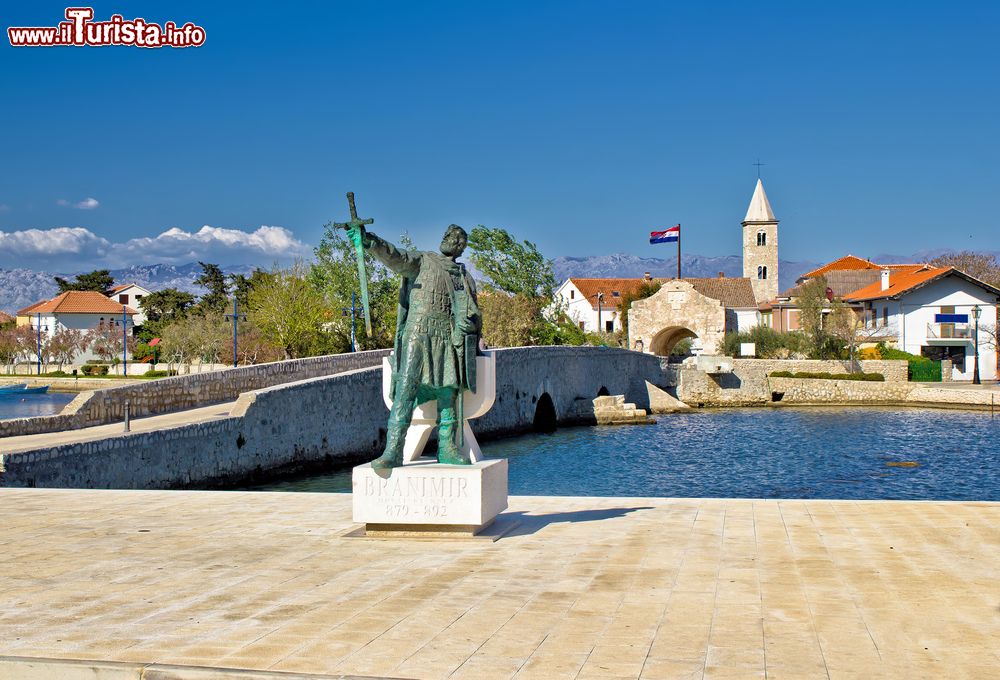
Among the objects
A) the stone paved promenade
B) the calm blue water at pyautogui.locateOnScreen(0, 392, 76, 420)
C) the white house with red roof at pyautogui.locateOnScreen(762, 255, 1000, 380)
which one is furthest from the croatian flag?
the stone paved promenade

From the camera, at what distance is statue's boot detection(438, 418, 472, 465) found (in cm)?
922

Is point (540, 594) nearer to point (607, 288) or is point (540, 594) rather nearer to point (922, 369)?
point (922, 369)

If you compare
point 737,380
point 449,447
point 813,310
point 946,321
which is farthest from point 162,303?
point 449,447

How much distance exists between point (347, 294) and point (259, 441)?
34.5 m

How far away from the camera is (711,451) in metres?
34.2

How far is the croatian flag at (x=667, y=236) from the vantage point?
281ft

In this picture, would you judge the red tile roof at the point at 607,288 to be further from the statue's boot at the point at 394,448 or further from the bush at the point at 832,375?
the statue's boot at the point at 394,448

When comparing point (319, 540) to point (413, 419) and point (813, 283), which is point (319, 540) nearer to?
point (413, 419)

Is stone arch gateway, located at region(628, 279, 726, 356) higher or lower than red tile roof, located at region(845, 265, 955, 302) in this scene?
lower

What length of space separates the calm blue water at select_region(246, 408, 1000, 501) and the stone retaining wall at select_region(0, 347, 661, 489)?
870mm

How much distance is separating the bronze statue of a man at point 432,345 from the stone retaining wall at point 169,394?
12.9 m

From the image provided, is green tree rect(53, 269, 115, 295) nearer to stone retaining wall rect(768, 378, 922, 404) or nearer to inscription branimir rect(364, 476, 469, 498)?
stone retaining wall rect(768, 378, 922, 404)

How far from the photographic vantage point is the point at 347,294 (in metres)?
56.5

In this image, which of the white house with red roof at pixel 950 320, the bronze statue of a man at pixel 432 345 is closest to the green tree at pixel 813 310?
the white house with red roof at pixel 950 320
